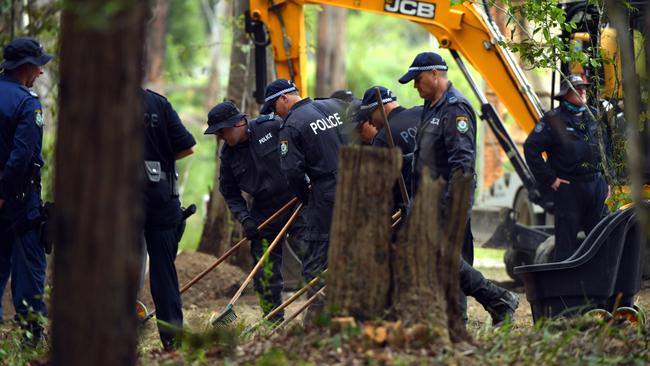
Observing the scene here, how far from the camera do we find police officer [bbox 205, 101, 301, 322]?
9.48 m

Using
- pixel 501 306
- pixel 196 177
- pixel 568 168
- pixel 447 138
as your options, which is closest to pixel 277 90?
pixel 447 138

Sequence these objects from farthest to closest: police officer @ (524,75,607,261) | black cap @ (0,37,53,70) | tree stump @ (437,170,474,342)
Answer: police officer @ (524,75,607,261) → black cap @ (0,37,53,70) → tree stump @ (437,170,474,342)

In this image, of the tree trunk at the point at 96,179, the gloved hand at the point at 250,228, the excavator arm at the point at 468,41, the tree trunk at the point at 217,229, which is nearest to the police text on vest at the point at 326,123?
the gloved hand at the point at 250,228

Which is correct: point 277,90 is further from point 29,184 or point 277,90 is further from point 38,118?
point 29,184

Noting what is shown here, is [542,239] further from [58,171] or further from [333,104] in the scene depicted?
[58,171]

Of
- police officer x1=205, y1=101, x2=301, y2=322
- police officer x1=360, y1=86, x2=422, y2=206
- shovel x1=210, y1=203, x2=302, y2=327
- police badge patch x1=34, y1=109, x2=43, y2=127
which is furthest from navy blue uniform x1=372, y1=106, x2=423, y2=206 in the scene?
police badge patch x1=34, y1=109, x2=43, y2=127

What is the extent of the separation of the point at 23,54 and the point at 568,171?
5.18 metres

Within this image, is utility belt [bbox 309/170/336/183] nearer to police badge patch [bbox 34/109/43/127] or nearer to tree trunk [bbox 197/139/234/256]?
police badge patch [bbox 34/109/43/127]

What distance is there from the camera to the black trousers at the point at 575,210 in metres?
11.2

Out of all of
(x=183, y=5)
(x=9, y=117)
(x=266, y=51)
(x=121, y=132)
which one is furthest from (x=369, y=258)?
(x=183, y=5)

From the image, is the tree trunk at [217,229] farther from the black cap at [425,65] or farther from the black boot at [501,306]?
the black boot at [501,306]

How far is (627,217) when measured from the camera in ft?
24.8

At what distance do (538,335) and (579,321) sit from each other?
270mm

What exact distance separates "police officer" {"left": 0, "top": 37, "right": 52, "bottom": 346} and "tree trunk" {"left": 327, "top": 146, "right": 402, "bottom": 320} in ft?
9.10
